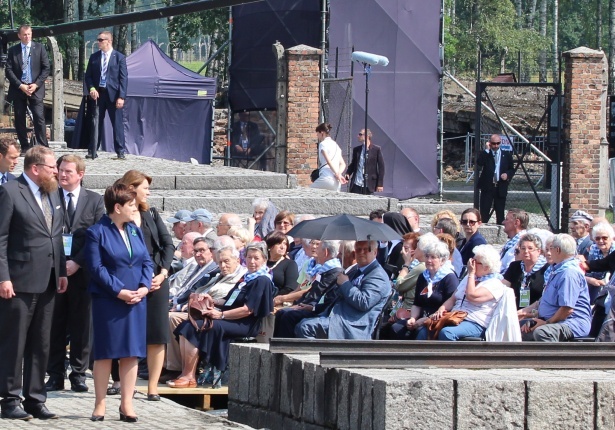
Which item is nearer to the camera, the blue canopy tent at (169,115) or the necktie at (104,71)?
the necktie at (104,71)

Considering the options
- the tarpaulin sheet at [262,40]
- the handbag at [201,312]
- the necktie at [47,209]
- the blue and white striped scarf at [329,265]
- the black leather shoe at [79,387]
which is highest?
the tarpaulin sheet at [262,40]

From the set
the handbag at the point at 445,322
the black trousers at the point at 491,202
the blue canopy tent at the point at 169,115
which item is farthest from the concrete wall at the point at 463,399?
the blue canopy tent at the point at 169,115

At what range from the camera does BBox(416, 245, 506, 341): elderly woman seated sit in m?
10.1

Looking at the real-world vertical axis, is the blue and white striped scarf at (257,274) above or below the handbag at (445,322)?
above

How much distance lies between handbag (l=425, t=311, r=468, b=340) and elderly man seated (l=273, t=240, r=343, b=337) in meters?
0.91

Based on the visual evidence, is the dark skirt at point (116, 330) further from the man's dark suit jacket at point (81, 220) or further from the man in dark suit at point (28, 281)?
the man's dark suit jacket at point (81, 220)

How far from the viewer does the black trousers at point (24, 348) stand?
868cm

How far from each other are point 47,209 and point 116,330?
96 cm

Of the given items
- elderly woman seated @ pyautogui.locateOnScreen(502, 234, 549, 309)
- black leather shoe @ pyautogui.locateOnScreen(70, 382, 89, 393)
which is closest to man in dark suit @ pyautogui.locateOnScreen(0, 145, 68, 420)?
black leather shoe @ pyautogui.locateOnScreen(70, 382, 89, 393)

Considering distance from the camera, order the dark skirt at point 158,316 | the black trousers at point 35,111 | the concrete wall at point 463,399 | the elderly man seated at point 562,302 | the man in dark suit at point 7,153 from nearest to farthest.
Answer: the concrete wall at point 463,399, the dark skirt at point 158,316, the elderly man seated at point 562,302, the man in dark suit at point 7,153, the black trousers at point 35,111

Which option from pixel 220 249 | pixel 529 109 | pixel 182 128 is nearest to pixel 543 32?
pixel 529 109

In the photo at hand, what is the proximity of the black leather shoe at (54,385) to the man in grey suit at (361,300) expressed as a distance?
2068 mm

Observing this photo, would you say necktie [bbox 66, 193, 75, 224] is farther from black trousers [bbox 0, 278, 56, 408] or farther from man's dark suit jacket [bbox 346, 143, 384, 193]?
man's dark suit jacket [bbox 346, 143, 384, 193]

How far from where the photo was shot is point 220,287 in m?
11.2
